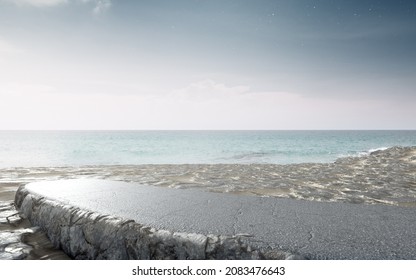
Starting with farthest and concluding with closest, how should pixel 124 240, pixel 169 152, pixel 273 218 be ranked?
pixel 169 152
pixel 273 218
pixel 124 240

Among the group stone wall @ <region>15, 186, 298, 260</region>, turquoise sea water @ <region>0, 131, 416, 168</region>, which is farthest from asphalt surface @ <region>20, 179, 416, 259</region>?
turquoise sea water @ <region>0, 131, 416, 168</region>

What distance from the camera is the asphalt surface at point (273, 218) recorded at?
204 cm

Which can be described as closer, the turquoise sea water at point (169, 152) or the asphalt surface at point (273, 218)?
the asphalt surface at point (273, 218)

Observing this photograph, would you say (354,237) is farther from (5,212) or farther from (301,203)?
(5,212)

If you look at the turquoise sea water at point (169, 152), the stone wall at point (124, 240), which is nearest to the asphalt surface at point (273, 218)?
the stone wall at point (124, 240)

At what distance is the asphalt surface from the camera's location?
80.1 inches

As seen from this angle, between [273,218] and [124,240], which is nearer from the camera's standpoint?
[124,240]

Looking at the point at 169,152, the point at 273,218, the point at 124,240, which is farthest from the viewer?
the point at 169,152

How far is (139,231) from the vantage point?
95.0 inches

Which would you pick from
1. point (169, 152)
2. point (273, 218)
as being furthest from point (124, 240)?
point (169, 152)

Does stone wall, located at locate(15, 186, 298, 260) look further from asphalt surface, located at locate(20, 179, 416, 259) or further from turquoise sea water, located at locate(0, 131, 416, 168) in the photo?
turquoise sea water, located at locate(0, 131, 416, 168)

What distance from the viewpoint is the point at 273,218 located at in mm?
2688

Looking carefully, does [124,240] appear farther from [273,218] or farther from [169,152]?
[169,152]

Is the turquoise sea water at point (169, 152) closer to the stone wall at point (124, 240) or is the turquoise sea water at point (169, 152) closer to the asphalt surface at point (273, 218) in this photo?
the asphalt surface at point (273, 218)
